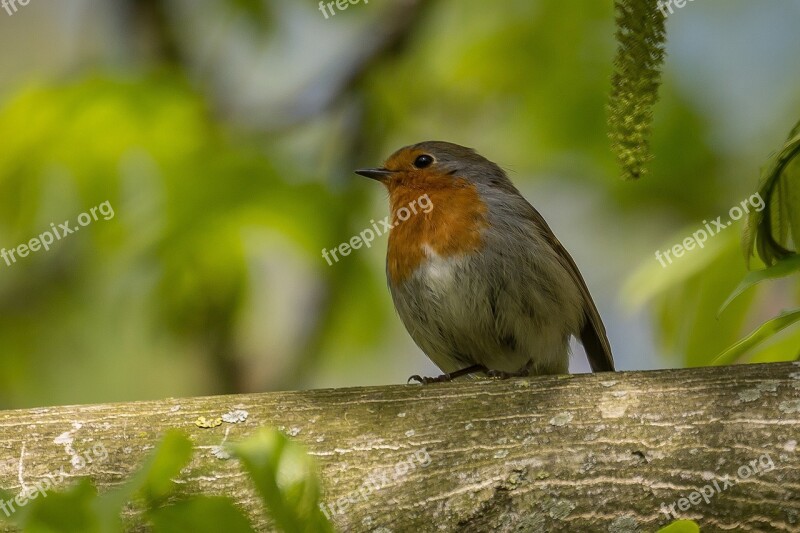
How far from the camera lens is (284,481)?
1098 millimetres

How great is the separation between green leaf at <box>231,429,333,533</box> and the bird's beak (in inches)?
120

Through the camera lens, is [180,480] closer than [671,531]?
No

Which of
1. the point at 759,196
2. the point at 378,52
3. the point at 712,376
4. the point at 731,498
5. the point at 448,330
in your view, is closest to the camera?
the point at 731,498

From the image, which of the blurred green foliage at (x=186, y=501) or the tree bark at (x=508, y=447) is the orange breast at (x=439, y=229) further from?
the blurred green foliage at (x=186, y=501)

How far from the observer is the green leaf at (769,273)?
1.81 meters

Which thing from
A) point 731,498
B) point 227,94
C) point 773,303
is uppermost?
point 227,94

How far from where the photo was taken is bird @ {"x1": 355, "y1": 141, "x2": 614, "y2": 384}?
3697 millimetres

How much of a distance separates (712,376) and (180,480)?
3.88 ft

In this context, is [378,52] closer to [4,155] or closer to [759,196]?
[4,155]

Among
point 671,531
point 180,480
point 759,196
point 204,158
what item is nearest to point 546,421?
point 759,196

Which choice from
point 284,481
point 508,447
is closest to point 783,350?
point 508,447

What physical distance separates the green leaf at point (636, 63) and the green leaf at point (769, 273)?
0.46 m

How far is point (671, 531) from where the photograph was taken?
114 centimetres

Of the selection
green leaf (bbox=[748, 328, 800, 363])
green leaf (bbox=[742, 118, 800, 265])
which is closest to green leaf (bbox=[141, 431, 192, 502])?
green leaf (bbox=[742, 118, 800, 265])
